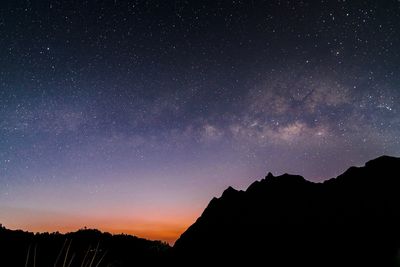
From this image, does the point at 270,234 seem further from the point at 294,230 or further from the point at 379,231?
the point at 379,231

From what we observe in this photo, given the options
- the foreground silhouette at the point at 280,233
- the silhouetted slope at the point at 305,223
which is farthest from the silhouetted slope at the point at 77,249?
the silhouetted slope at the point at 305,223

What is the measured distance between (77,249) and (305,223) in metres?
21.4

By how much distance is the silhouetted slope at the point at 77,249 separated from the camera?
23391 millimetres

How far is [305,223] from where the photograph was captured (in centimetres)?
3116

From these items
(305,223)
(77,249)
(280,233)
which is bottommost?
(280,233)

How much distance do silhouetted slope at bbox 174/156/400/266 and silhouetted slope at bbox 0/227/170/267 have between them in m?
3.98

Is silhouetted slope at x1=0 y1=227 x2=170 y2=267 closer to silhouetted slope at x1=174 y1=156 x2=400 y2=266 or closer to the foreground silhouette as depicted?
the foreground silhouette

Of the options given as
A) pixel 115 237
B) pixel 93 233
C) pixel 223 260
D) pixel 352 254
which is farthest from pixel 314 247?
pixel 93 233

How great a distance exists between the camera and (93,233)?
128ft

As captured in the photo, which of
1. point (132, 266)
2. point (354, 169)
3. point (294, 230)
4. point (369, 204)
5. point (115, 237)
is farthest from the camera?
point (115, 237)

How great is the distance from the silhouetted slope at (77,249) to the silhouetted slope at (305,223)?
398 cm

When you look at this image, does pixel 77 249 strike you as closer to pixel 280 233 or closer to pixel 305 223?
pixel 280 233

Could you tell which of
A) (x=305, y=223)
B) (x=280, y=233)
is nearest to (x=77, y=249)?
(x=280, y=233)

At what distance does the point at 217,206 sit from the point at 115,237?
12.8 m
